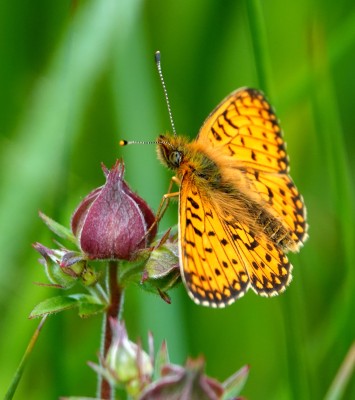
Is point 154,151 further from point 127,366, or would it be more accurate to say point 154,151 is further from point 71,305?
point 127,366

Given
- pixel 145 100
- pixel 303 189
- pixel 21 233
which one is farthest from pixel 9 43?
pixel 303 189

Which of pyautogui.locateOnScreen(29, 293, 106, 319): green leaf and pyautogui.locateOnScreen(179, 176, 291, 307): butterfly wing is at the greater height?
pyautogui.locateOnScreen(179, 176, 291, 307): butterfly wing

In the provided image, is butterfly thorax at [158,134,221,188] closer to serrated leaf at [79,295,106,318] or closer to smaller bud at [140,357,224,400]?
serrated leaf at [79,295,106,318]

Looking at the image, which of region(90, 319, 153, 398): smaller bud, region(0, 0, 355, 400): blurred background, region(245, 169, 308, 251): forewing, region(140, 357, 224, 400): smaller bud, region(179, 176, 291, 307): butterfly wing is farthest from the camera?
region(0, 0, 355, 400): blurred background

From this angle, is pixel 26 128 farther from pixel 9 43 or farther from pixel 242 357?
pixel 242 357

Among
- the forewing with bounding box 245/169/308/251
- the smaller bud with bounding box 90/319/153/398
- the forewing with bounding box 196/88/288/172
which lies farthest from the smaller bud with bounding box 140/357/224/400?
the forewing with bounding box 196/88/288/172

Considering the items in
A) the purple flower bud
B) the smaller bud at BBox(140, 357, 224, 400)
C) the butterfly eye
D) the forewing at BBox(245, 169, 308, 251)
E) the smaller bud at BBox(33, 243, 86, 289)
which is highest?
the butterfly eye

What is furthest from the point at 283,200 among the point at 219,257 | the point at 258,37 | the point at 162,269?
the point at 162,269
